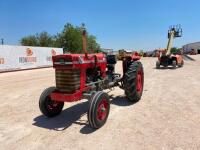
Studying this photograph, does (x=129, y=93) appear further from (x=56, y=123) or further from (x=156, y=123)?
(x=56, y=123)

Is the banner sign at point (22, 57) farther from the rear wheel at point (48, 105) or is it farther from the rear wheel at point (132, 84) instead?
the rear wheel at point (132, 84)

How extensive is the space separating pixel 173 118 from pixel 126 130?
51.1 inches

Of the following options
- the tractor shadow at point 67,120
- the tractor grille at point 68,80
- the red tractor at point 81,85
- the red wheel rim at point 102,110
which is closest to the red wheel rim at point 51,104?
the red tractor at point 81,85

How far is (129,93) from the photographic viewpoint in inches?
255

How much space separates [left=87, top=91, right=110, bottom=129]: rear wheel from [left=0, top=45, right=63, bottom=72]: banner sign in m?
16.2

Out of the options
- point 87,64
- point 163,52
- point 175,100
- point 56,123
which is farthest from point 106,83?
point 163,52

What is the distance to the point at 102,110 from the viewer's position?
5.01m

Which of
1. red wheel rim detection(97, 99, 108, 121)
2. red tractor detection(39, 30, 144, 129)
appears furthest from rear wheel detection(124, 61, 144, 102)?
red wheel rim detection(97, 99, 108, 121)

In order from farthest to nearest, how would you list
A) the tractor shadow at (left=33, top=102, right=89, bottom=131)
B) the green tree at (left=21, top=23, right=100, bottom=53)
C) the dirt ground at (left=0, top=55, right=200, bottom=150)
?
the green tree at (left=21, top=23, right=100, bottom=53) → the tractor shadow at (left=33, top=102, right=89, bottom=131) → the dirt ground at (left=0, top=55, right=200, bottom=150)

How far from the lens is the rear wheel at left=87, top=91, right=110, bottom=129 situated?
4.60 m

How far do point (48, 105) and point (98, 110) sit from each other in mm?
1410

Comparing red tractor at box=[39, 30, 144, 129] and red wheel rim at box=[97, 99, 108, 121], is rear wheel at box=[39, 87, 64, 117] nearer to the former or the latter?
red tractor at box=[39, 30, 144, 129]

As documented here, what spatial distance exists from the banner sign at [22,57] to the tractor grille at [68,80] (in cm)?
1557

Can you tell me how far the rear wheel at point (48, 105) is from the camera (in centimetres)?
547
